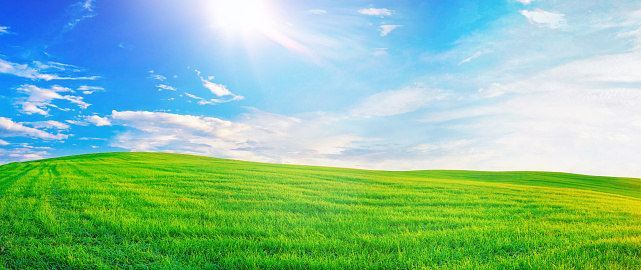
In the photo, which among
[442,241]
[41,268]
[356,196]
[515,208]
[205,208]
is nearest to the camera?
[41,268]

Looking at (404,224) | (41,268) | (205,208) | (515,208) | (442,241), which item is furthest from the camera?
(515,208)

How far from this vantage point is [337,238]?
6.44 m

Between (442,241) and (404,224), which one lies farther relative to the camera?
(404,224)

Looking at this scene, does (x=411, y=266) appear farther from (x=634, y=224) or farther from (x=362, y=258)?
(x=634, y=224)

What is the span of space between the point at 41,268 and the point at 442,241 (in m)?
7.17

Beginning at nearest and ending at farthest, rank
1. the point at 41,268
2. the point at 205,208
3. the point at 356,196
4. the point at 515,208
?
the point at 41,268, the point at 205,208, the point at 515,208, the point at 356,196

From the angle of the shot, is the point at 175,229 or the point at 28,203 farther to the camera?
the point at 28,203

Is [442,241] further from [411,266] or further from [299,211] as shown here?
[299,211]

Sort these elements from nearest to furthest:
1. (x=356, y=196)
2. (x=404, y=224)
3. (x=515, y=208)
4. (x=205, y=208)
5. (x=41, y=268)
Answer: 1. (x=41, y=268)
2. (x=404, y=224)
3. (x=205, y=208)
4. (x=515, y=208)
5. (x=356, y=196)

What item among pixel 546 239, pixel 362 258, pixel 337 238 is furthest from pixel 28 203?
pixel 546 239

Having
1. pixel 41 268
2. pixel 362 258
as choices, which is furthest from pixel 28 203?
pixel 362 258

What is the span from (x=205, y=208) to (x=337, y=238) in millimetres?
4443

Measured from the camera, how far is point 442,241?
6402mm

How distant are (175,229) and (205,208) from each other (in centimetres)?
229
